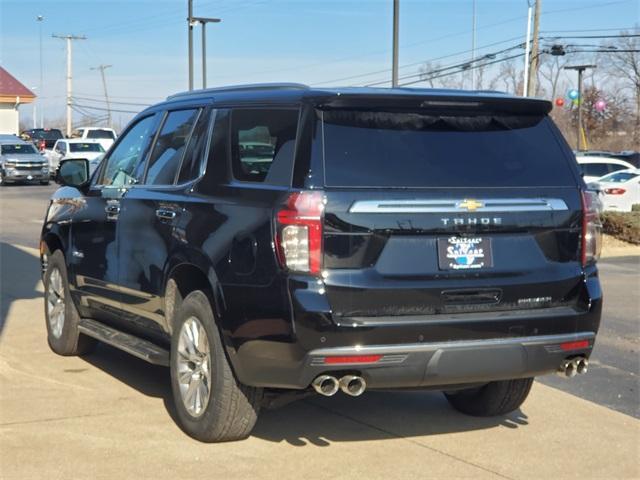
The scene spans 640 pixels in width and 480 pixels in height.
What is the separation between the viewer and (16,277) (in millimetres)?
11773

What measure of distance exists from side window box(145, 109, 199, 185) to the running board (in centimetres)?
108

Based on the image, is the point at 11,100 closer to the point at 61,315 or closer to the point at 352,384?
the point at 61,315

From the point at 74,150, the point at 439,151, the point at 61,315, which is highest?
the point at 439,151

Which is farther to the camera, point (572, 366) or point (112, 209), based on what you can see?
point (112, 209)

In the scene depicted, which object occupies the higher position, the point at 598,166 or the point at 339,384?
the point at 598,166

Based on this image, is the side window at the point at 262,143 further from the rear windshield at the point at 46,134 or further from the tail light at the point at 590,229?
the rear windshield at the point at 46,134

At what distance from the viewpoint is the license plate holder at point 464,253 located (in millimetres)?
4836

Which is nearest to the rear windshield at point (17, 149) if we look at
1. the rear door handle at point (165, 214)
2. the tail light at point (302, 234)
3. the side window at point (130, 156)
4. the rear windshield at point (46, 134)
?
the rear windshield at point (46, 134)

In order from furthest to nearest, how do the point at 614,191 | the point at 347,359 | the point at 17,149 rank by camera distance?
1. the point at 17,149
2. the point at 614,191
3. the point at 347,359

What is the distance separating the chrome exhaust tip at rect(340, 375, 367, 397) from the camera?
471 centimetres

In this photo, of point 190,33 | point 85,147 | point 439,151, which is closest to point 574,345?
point 439,151

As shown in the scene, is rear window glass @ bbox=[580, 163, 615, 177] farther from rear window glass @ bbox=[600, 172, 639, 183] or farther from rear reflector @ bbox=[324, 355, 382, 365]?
rear reflector @ bbox=[324, 355, 382, 365]

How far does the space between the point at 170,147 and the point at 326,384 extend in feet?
7.47

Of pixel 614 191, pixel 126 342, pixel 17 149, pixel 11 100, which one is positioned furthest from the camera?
pixel 11 100
